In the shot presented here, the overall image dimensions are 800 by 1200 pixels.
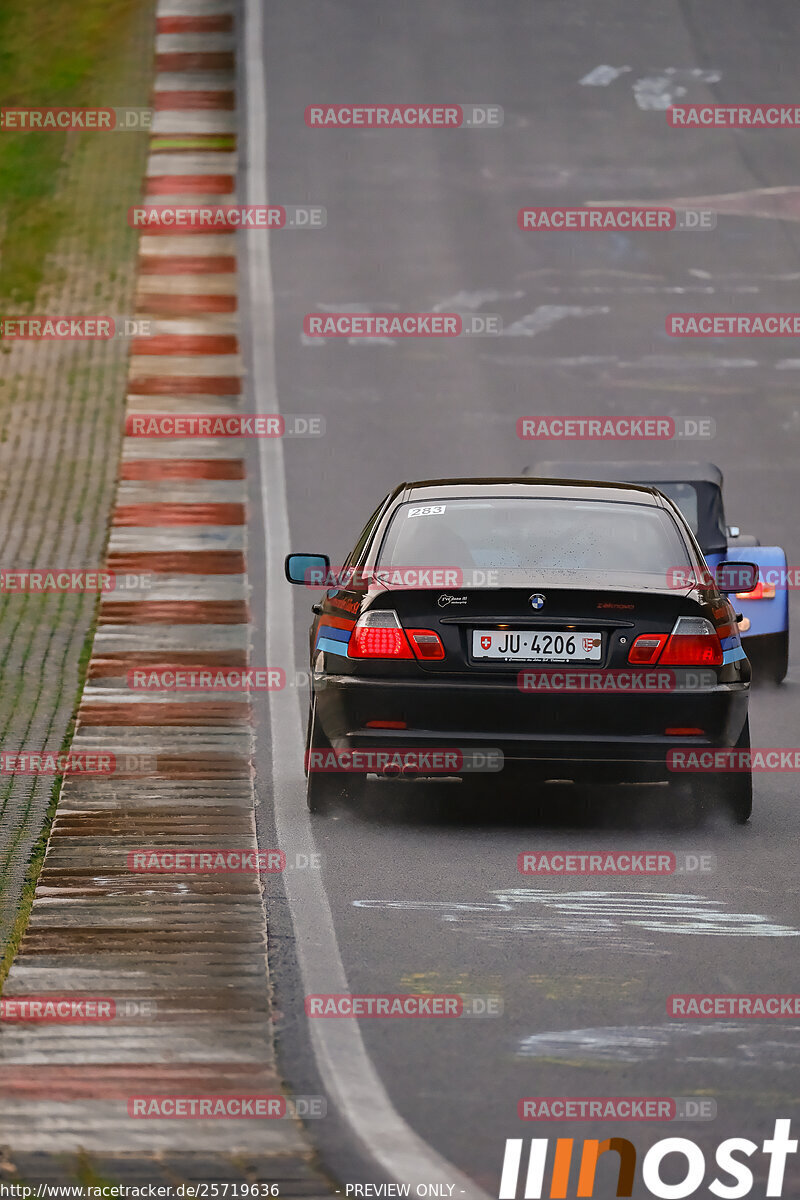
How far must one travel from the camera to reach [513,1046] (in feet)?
17.8

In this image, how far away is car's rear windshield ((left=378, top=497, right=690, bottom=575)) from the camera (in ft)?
27.7

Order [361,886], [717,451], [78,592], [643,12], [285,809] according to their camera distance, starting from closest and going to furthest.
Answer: [361,886] → [285,809] → [78,592] → [717,451] → [643,12]

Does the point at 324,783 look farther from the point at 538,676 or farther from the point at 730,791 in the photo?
the point at 730,791

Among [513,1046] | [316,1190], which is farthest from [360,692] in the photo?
[316,1190]

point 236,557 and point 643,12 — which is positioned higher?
point 643,12

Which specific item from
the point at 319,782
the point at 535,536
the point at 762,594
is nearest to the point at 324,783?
the point at 319,782

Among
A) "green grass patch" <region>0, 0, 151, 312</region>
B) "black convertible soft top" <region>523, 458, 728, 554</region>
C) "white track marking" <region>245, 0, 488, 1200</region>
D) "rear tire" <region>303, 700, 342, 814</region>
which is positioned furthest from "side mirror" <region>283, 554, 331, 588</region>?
"green grass patch" <region>0, 0, 151, 312</region>

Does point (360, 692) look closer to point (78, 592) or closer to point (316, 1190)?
point (316, 1190)

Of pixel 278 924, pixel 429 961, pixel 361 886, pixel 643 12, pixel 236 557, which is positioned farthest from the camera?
pixel 643 12

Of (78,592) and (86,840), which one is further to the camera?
(78,592)

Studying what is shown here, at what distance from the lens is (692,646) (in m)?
8.09

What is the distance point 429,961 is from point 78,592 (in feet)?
27.7

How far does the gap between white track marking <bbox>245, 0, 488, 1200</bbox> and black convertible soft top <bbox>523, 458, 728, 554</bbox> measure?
234cm

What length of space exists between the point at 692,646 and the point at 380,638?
128 centimetres
